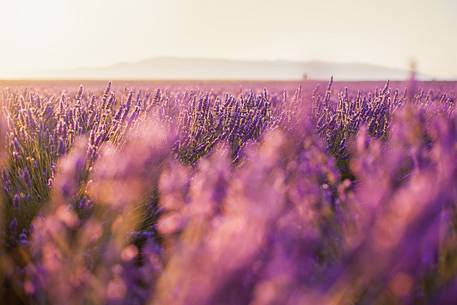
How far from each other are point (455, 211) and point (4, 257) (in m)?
1.58

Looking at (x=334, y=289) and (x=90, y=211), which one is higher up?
(x=334, y=289)

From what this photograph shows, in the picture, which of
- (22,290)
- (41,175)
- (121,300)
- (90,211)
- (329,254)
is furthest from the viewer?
(41,175)

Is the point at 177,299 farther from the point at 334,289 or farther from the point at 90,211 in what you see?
the point at 90,211

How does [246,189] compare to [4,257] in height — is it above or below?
above

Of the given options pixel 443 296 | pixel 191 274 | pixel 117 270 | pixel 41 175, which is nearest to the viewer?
pixel 191 274

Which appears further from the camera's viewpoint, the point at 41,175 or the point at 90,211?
the point at 41,175

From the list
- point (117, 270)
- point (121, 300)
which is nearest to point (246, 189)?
point (121, 300)

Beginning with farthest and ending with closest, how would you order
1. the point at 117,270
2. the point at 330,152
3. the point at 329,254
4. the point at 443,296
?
the point at 330,152 → the point at 329,254 → the point at 117,270 → the point at 443,296

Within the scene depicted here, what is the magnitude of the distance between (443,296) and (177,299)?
45cm

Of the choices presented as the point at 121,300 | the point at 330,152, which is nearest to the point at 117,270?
the point at 121,300

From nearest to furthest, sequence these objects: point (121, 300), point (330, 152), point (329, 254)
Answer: point (121, 300) < point (329, 254) < point (330, 152)

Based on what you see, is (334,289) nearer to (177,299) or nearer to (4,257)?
(177,299)

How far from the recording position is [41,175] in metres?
2.59

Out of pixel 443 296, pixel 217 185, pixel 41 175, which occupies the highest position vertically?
pixel 217 185
